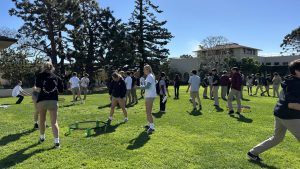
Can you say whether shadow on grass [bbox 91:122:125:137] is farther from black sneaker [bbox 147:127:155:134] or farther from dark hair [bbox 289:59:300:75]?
dark hair [bbox 289:59:300:75]

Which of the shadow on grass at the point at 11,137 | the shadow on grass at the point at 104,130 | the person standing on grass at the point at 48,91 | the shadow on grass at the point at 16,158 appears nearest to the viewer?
the shadow on grass at the point at 16,158

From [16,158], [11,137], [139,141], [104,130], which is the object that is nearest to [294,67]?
[139,141]

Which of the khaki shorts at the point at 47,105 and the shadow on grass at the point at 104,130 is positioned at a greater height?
the khaki shorts at the point at 47,105

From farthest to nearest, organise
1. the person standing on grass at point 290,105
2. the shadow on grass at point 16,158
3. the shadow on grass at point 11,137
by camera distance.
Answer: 1. the shadow on grass at point 11,137
2. the shadow on grass at point 16,158
3. the person standing on grass at point 290,105

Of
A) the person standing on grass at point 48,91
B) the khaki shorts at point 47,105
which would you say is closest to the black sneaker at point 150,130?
the person standing on grass at point 48,91

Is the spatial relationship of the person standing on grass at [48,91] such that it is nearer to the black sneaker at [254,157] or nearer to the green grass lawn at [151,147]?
the green grass lawn at [151,147]

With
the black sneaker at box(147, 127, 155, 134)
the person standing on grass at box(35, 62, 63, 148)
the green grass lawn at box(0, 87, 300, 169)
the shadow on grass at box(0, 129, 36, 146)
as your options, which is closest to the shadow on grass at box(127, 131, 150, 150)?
the green grass lawn at box(0, 87, 300, 169)

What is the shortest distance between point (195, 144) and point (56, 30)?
35.5 metres

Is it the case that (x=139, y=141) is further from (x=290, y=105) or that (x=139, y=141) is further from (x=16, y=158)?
(x=290, y=105)

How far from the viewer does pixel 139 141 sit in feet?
28.6

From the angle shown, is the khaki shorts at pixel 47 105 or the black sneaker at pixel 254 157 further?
the khaki shorts at pixel 47 105

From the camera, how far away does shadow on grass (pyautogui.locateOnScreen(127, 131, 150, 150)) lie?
26.8ft

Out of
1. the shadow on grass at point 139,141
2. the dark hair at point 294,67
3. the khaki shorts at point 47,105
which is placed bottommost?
the shadow on grass at point 139,141

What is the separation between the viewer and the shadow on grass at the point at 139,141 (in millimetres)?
8156
